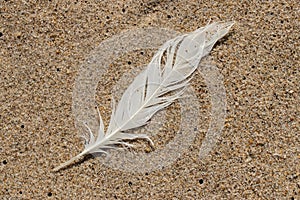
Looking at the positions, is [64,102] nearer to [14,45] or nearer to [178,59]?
[14,45]

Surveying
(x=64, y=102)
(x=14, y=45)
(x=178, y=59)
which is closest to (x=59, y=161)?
(x=64, y=102)

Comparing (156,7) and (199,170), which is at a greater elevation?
(156,7)

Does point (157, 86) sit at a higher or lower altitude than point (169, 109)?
higher
